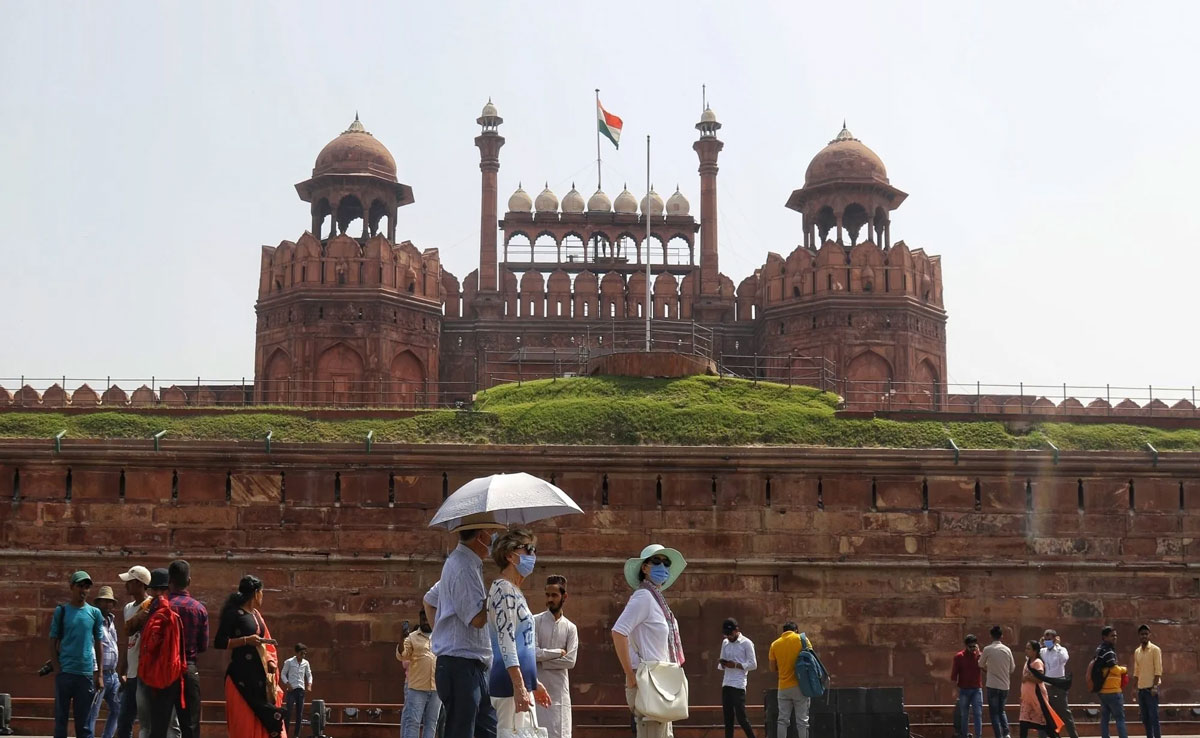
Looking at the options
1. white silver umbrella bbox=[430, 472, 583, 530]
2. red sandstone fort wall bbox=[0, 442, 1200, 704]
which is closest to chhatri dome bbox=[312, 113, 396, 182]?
red sandstone fort wall bbox=[0, 442, 1200, 704]

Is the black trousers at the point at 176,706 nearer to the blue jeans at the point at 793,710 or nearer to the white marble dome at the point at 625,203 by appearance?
the blue jeans at the point at 793,710

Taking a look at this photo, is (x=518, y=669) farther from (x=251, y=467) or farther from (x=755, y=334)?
(x=755, y=334)

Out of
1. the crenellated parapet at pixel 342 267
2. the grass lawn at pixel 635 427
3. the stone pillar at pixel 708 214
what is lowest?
the grass lawn at pixel 635 427

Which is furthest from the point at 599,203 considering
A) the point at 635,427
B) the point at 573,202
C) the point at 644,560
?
the point at 644,560

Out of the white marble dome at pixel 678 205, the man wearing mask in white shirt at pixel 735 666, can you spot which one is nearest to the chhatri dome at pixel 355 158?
the white marble dome at pixel 678 205

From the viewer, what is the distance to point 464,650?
24.2 ft

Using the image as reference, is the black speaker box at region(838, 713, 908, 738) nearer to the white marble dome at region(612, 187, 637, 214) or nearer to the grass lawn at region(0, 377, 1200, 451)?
the grass lawn at region(0, 377, 1200, 451)

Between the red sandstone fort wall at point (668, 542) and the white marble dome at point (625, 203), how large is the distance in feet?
63.5

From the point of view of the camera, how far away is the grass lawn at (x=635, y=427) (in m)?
20.2

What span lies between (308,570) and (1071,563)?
31.7 feet

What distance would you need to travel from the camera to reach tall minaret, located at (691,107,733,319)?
35.1 metres

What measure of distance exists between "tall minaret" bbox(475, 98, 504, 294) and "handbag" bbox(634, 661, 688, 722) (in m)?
25.6

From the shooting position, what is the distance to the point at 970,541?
18.8 meters

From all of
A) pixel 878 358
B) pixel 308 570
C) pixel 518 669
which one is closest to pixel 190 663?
pixel 518 669
